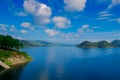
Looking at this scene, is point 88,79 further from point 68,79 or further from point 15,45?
point 15,45

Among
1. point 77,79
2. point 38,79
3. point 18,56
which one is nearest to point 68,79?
point 77,79

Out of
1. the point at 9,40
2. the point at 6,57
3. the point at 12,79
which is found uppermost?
the point at 9,40

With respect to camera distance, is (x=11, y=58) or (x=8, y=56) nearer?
(x=8, y=56)

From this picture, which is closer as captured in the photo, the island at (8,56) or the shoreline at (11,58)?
the island at (8,56)

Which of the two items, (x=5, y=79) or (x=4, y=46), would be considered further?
(x=4, y=46)

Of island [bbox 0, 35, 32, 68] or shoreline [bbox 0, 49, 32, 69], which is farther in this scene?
shoreline [bbox 0, 49, 32, 69]

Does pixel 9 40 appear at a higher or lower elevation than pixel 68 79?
higher

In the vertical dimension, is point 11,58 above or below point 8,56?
below

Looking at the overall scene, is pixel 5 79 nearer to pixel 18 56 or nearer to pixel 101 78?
pixel 101 78

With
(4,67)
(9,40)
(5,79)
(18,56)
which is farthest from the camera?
(9,40)

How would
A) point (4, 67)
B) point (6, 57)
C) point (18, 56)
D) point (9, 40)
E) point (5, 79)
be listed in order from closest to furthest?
1. point (5, 79)
2. point (4, 67)
3. point (6, 57)
4. point (18, 56)
5. point (9, 40)
